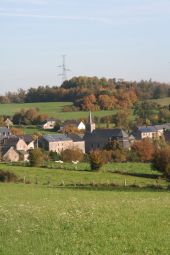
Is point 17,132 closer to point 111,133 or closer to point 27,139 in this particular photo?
point 27,139

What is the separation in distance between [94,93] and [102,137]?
50.6 m

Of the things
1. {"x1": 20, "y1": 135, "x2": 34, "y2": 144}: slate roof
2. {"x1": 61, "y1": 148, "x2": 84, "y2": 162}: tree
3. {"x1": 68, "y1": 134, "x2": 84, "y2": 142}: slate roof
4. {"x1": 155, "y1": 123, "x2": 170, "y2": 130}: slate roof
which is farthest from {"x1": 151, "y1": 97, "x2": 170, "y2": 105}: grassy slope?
{"x1": 61, "y1": 148, "x2": 84, "y2": 162}: tree

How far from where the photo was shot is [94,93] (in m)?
162

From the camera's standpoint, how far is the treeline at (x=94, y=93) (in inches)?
6260

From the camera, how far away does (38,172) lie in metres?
58.5

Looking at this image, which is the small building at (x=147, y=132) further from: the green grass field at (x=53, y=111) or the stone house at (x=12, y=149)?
the stone house at (x=12, y=149)

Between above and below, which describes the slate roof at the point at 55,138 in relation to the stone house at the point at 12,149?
above

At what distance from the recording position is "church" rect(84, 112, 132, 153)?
4195 inches

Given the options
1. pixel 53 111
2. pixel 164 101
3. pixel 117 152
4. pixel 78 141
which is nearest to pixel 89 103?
pixel 53 111

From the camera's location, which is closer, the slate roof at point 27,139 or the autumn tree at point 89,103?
the slate roof at point 27,139

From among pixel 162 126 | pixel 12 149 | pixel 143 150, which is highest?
pixel 162 126

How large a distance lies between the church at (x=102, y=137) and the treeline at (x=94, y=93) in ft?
124

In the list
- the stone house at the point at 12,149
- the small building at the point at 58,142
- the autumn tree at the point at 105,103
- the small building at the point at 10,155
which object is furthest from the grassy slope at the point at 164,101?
the small building at the point at 10,155

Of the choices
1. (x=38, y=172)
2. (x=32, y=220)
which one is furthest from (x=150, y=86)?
(x=32, y=220)
